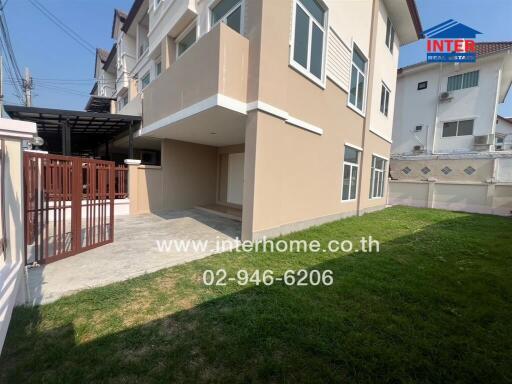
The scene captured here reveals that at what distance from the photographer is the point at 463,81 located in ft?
51.4

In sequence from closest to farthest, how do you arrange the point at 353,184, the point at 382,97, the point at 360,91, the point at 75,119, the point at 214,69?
the point at 214,69
the point at 75,119
the point at 360,91
the point at 353,184
the point at 382,97

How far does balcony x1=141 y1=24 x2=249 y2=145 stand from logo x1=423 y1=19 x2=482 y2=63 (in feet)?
51.2

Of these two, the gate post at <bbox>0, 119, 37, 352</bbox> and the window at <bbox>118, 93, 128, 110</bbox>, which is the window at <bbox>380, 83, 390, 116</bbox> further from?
the window at <bbox>118, 93, 128, 110</bbox>

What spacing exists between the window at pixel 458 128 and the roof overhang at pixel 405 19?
7.22 meters

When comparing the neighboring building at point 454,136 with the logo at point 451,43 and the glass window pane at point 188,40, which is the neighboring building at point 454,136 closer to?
the logo at point 451,43

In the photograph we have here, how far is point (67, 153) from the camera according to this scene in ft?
25.8

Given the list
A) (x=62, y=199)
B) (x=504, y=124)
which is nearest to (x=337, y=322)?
(x=62, y=199)

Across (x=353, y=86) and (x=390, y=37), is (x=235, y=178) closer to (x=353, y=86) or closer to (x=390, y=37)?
(x=353, y=86)

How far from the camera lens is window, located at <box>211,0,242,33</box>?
5703 millimetres

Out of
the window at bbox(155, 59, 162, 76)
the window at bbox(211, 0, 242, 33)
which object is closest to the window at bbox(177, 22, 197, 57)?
the window at bbox(211, 0, 242, 33)

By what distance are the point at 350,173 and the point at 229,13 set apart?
6853 millimetres

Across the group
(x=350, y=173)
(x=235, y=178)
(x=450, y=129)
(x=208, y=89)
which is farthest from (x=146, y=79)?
(x=450, y=129)

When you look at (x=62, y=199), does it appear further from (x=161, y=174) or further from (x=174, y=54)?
(x=174, y=54)

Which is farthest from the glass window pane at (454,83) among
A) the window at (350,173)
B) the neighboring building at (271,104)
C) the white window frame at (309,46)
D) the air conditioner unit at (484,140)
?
the white window frame at (309,46)
